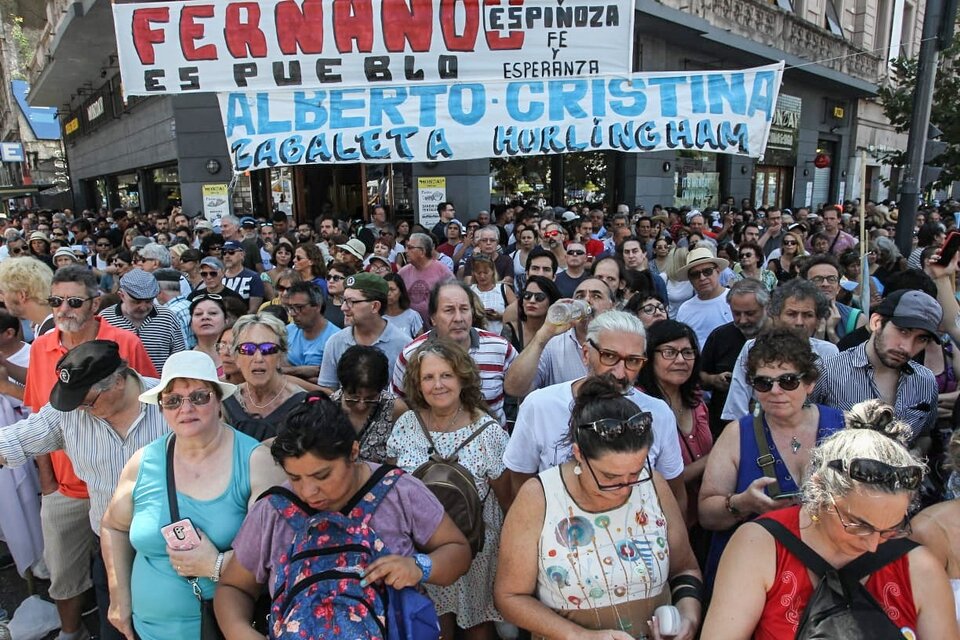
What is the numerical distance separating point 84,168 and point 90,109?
15.0 feet

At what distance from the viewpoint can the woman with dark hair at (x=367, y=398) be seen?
9.09 ft

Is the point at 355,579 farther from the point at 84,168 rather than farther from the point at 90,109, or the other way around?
the point at 84,168

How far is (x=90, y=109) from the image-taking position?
73.3 feet

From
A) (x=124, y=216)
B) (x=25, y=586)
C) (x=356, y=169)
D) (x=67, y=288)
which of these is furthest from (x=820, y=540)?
(x=124, y=216)

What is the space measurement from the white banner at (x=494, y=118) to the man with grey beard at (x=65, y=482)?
9.54 ft

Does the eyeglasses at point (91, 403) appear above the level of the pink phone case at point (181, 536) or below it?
above

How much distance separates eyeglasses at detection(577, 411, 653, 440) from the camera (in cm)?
180

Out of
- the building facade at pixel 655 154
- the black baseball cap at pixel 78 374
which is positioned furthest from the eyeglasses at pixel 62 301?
the building facade at pixel 655 154

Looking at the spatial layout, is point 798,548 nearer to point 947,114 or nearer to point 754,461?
point 754,461

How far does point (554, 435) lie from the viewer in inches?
94.3

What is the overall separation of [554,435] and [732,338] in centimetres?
177

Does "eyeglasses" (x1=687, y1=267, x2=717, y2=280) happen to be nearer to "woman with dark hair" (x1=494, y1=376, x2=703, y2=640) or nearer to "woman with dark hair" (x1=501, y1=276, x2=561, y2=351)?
"woman with dark hair" (x1=501, y1=276, x2=561, y2=351)

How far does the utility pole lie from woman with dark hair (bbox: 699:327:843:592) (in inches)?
252

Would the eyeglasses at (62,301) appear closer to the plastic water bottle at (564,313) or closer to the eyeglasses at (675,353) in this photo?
the plastic water bottle at (564,313)
